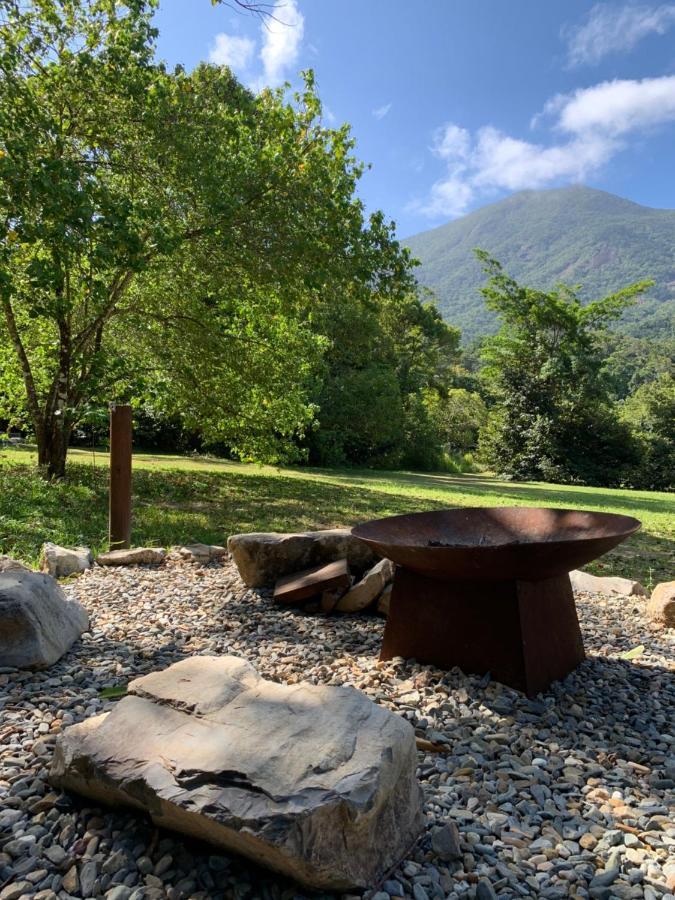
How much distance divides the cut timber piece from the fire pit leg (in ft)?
2.85

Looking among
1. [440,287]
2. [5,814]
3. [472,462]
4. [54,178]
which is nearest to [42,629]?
[5,814]

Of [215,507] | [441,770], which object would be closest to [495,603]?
[441,770]

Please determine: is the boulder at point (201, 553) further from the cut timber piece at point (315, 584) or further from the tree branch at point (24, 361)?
the tree branch at point (24, 361)

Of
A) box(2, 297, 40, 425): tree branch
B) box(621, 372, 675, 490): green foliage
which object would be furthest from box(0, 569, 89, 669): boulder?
box(621, 372, 675, 490): green foliage

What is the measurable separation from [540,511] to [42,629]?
2.74 metres

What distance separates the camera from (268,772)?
1.59m

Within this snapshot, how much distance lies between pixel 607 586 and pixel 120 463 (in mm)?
4261

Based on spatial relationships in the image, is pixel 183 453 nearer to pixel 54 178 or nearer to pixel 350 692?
pixel 54 178

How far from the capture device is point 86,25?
7.11 meters

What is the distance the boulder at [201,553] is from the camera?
17.2 ft

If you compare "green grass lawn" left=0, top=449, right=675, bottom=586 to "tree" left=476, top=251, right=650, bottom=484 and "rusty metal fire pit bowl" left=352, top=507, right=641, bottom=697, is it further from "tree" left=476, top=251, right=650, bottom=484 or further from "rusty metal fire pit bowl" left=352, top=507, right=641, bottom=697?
"tree" left=476, top=251, right=650, bottom=484

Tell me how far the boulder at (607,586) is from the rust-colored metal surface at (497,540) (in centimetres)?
149

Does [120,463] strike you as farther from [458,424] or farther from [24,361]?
[458,424]

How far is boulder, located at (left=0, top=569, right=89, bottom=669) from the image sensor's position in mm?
2854
